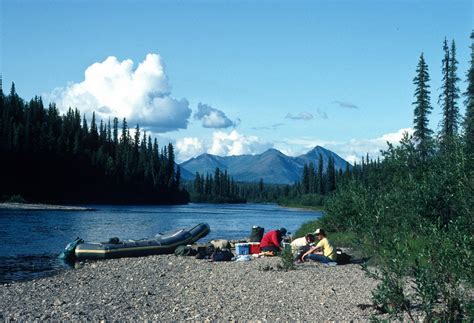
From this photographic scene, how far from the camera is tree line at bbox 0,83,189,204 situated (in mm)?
94062

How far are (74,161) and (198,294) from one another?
10065 centimetres

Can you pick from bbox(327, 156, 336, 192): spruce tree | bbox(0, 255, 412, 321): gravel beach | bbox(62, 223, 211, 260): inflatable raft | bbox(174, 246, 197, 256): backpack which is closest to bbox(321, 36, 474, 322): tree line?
bbox(0, 255, 412, 321): gravel beach

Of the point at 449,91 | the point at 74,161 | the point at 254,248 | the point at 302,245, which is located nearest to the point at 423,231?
the point at 302,245

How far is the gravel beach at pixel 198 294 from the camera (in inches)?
449

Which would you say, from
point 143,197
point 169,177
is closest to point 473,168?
point 143,197

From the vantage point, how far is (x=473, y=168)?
12320mm

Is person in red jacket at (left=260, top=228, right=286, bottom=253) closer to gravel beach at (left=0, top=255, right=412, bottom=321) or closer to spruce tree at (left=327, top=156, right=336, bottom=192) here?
gravel beach at (left=0, top=255, right=412, bottom=321)

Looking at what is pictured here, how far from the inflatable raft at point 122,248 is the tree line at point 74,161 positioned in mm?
59015

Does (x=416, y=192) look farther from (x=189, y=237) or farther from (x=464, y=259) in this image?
(x=189, y=237)

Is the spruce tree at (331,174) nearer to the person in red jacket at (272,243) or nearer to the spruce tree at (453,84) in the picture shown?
the spruce tree at (453,84)

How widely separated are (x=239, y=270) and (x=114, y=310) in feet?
21.5

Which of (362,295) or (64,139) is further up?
(64,139)

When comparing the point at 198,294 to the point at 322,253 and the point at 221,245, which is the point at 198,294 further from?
the point at 221,245

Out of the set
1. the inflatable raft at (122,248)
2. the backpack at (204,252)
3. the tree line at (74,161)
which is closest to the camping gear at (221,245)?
the backpack at (204,252)
